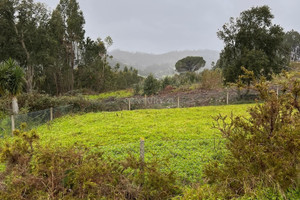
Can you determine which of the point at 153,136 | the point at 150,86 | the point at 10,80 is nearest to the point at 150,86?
the point at 150,86

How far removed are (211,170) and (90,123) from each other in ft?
22.0

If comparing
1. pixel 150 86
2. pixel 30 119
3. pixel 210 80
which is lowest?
pixel 30 119

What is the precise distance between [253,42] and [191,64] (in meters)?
37.5

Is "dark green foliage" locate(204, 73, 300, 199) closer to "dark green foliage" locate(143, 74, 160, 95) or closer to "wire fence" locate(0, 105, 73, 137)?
"wire fence" locate(0, 105, 73, 137)

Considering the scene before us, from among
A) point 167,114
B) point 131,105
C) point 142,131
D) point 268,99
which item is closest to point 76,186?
point 268,99

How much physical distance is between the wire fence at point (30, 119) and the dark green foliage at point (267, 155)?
595 cm

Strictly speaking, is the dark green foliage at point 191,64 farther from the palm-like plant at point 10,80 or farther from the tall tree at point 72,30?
the palm-like plant at point 10,80

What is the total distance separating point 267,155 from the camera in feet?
9.63

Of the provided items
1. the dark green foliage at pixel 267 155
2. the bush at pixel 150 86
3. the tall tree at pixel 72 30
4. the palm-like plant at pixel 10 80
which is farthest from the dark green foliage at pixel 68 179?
the tall tree at pixel 72 30

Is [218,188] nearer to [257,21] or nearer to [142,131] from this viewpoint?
[142,131]

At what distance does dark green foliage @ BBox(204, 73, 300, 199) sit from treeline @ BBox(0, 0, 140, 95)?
1529 centimetres

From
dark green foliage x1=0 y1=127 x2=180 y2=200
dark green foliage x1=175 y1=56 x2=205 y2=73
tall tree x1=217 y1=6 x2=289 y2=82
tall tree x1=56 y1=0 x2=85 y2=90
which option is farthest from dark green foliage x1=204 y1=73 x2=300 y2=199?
dark green foliage x1=175 y1=56 x2=205 y2=73

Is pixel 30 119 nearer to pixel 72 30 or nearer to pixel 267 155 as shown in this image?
pixel 267 155

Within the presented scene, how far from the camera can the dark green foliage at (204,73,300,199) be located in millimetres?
2889
